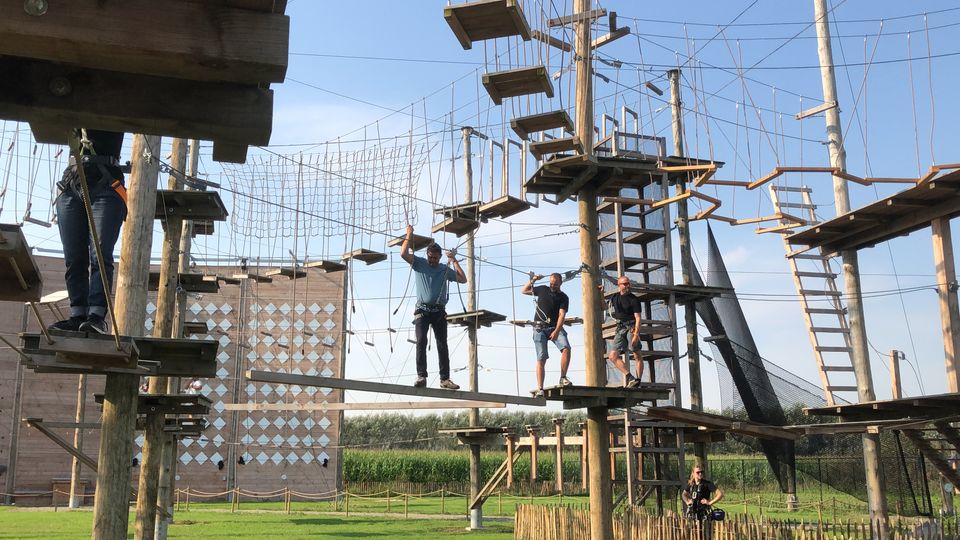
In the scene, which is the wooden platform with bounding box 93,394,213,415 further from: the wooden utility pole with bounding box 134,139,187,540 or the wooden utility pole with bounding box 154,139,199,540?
the wooden utility pole with bounding box 154,139,199,540

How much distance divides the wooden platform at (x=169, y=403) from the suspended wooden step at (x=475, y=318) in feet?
21.3

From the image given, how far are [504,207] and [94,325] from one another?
23.7 ft

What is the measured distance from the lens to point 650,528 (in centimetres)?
1010

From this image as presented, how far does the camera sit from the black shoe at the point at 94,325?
4.47 m

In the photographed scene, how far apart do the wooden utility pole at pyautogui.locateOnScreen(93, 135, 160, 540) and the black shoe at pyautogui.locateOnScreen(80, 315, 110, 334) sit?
1568 mm

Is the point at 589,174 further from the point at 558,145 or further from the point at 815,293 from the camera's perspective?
the point at 815,293

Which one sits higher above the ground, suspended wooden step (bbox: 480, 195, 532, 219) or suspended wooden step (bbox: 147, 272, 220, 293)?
suspended wooden step (bbox: 480, 195, 532, 219)

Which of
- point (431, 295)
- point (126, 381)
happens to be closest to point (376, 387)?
point (431, 295)

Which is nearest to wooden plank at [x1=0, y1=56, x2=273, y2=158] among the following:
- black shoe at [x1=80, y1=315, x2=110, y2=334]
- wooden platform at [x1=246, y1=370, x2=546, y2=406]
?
black shoe at [x1=80, y1=315, x2=110, y2=334]

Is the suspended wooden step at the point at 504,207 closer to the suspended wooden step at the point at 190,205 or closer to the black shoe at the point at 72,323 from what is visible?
the suspended wooden step at the point at 190,205

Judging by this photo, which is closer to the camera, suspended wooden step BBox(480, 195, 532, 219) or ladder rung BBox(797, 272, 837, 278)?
suspended wooden step BBox(480, 195, 532, 219)

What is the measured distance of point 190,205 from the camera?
33.3 ft

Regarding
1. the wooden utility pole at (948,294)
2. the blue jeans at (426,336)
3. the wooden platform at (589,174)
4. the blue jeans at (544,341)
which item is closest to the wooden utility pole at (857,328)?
the wooden utility pole at (948,294)

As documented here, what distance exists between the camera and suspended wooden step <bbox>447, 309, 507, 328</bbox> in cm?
1549
